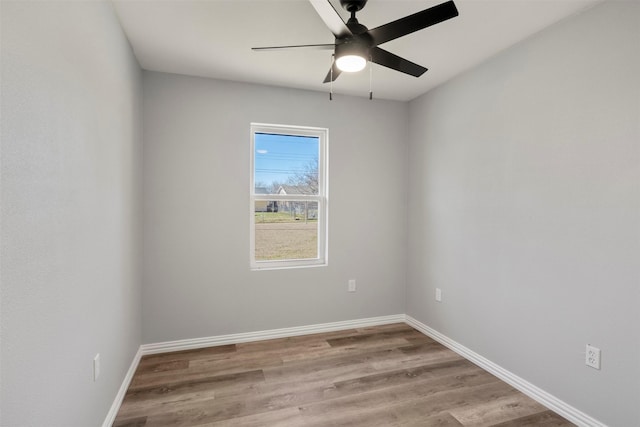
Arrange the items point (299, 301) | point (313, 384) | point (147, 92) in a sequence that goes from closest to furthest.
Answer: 1. point (313, 384)
2. point (147, 92)
3. point (299, 301)

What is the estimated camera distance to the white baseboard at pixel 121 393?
6.27ft

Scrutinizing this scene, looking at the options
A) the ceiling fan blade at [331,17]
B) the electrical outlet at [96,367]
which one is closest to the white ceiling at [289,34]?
the ceiling fan blade at [331,17]

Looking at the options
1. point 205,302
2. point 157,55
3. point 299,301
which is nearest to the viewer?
point 157,55

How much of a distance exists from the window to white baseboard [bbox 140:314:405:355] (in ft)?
2.20

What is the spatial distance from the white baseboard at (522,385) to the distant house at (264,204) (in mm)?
2097

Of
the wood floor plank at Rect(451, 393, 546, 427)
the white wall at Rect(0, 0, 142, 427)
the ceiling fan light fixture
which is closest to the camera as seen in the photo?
the white wall at Rect(0, 0, 142, 427)

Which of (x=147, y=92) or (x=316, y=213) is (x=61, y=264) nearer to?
(x=147, y=92)

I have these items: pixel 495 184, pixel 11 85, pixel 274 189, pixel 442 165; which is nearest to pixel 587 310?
pixel 495 184

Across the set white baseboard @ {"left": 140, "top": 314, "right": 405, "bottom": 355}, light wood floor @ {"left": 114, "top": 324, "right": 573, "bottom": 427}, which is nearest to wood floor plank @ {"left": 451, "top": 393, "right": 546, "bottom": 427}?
light wood floor @ {"left": 114, "top": 324, "right": 573, "bottom": 427}

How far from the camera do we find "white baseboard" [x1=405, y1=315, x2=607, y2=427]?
1989mm

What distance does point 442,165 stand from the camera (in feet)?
10.6

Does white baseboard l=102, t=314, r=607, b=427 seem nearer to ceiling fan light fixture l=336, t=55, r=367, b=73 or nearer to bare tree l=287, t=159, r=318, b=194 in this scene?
bare tree l=287, t=159, r=318, b=194

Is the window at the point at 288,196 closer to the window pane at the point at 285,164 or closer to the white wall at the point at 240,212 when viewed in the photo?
the window pane at the point at 285,164

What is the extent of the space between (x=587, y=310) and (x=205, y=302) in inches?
117
